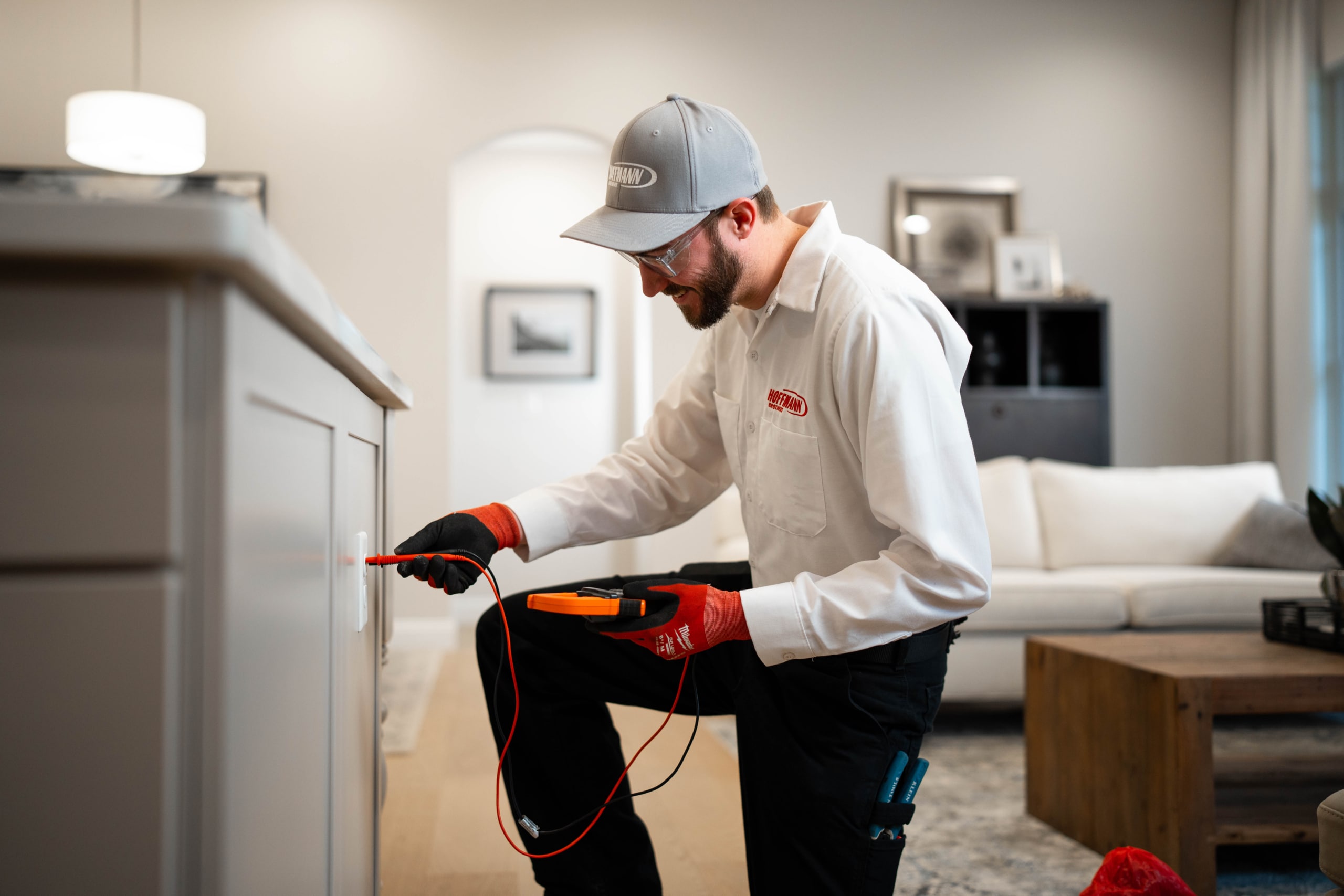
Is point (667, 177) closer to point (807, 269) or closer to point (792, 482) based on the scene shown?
point (807, 269)

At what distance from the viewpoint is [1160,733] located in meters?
1.74

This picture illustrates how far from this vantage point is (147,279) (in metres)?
0.46

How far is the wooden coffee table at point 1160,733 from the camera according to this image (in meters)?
1.69

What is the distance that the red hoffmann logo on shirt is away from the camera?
1289 mm

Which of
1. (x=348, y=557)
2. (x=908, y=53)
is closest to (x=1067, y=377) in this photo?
(x=908, y=53)

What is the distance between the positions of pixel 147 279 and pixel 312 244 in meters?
4.03

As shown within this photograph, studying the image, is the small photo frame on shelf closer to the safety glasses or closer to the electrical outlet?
the safety glasses

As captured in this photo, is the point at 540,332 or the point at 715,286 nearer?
the point at 715,286

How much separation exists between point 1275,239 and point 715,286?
166 inches

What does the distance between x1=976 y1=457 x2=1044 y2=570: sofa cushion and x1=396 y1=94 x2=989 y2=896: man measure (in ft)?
6.72

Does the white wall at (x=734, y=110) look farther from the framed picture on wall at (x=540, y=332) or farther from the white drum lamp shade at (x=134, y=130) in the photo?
the framed picture on wall at (x=540, y=332)

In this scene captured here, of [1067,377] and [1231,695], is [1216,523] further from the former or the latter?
[1231,695]

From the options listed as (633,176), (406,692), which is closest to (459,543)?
(633,176)

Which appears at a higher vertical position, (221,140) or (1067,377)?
(221,140)
